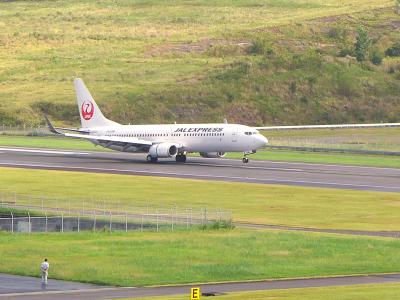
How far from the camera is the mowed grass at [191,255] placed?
60875 mm

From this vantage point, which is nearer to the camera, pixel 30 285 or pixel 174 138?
pixel 30 285

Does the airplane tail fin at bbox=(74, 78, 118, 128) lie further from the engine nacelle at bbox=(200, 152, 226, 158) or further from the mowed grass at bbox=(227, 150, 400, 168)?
the mowed grass at bbox=(227, 150, 400, 168)

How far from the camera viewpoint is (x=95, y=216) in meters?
80.2

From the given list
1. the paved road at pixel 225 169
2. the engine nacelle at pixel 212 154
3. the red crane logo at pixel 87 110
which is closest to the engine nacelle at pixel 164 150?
the paved road at pixel 225 169

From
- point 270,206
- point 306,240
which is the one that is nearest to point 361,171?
point 270,206

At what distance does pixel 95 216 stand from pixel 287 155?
65074mm

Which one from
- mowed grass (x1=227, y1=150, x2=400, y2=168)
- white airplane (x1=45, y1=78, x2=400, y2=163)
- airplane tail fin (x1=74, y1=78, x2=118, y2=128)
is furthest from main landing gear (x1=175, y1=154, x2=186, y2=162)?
mowed grass (x1=227, y1=150, x2=400, y2=168)

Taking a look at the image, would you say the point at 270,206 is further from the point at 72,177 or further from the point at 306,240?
the point at 72,177

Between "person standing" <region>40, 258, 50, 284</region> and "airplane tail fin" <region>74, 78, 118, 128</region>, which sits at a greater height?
"airplane tail fin" <region>74, 78, 118, 128</region>

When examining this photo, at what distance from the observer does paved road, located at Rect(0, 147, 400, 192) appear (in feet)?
356

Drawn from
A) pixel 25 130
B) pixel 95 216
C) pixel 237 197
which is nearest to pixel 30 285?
pixel 95 216

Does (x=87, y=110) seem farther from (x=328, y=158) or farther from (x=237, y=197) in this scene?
→ (x=237, y=197)

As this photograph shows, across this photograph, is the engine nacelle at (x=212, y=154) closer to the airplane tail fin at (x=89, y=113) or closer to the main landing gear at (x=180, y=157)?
the main landing gear at (x=180, y=157)

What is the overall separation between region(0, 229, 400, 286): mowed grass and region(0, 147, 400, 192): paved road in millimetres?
31801
